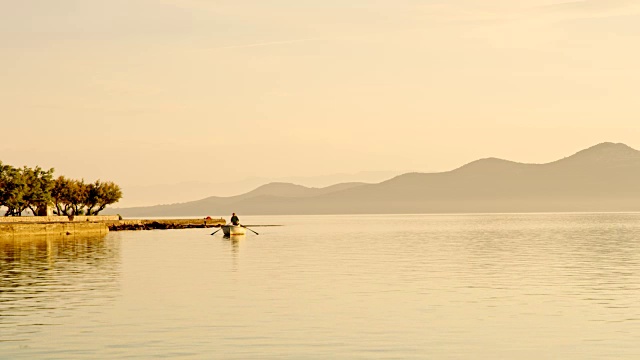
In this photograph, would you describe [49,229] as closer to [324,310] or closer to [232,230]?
[232,230]

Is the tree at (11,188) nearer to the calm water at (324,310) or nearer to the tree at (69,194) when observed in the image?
the tree at (69,194)

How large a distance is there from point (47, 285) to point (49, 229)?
A: 330ft

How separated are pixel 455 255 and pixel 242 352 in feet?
194

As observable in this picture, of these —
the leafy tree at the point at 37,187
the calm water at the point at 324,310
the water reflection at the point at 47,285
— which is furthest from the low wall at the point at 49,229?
the calm water at the point at 324,310

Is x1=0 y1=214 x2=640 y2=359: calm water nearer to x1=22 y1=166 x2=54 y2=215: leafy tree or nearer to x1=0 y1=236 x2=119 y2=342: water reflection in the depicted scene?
x1=0 y1=236 x2=119 y2=342: water reflection

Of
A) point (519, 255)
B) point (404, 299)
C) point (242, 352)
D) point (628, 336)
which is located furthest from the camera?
point (519, 255)

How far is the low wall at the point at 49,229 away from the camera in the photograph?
14214cm

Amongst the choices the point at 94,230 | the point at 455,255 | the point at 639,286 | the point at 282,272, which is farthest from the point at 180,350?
the point at 94,230

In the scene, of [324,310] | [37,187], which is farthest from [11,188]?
[324,310]

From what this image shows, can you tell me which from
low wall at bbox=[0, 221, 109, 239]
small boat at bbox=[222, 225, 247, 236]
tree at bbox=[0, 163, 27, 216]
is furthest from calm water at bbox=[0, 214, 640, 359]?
tree at bbox=[0, 163, 27, 216]

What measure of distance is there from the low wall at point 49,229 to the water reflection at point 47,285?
167 ft

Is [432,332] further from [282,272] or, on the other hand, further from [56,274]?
[56,274]

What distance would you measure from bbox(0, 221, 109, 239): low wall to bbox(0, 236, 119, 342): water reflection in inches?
2008

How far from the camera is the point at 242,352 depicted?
101 ft
